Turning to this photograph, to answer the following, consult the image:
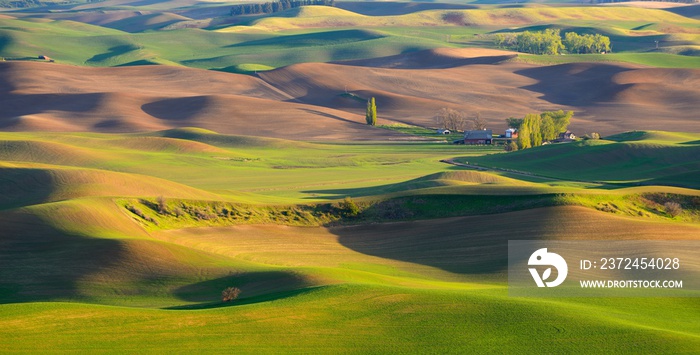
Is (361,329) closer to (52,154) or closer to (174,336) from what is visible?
(174,336)

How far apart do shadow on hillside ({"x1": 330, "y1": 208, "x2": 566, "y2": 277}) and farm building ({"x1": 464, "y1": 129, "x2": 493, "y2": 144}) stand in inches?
2408

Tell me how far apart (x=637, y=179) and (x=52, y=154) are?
46973 millimetres

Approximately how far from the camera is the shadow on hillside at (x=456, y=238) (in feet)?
150

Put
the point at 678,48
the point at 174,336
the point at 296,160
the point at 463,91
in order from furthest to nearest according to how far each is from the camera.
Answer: the point at 678,48, the point at 463,91, the point at 296,160, the point at 174,336

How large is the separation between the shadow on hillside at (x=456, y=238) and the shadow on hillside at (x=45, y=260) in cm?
1360

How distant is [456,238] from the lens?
5003cm

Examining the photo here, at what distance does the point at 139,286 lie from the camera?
131ft

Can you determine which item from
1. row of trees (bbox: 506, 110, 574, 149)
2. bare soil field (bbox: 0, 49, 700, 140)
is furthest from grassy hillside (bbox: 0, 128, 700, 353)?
bare soil field (bbox: 0, 49, 700, 140)

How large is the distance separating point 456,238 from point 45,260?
19396 millimetres

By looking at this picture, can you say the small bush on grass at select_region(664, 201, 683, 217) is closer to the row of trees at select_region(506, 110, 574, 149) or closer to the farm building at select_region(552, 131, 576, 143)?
the row of trees at select_region(506, 110, 574, 149)

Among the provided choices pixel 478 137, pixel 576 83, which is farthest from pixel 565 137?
pixel 576 83

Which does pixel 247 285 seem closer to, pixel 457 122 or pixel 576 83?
pixel 457 122

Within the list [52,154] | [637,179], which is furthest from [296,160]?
[637,179]

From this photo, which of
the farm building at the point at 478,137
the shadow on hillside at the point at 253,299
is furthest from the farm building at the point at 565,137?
the shadow on hillside at the point at 253,299
